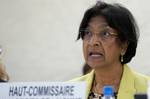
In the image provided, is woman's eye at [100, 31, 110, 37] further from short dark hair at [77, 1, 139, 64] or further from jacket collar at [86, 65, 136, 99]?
jacket collar at [86, 65, 136, 99]

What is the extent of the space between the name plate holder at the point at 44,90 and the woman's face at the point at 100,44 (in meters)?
0.23

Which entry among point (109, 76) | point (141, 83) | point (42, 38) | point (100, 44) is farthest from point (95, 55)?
point (42, 38)

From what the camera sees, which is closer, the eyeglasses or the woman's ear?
the eyeglasses

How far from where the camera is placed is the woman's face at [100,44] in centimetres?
157

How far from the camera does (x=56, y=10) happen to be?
4.12 m

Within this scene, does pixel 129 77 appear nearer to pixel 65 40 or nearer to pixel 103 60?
pixel 103 60

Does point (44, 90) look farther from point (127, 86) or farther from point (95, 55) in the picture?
point (127, 86)

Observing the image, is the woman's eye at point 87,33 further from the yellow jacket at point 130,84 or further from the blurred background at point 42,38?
the blurred background at point 42,38

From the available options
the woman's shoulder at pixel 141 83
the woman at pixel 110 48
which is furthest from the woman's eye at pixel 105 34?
the woman's shoulder at pixel 141 83

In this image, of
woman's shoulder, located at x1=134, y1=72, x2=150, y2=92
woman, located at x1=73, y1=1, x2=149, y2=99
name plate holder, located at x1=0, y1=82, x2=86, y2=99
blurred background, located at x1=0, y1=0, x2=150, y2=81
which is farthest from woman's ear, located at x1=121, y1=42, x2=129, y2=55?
blurred background, located at x1=0, y1=0, x2=150, y2=81

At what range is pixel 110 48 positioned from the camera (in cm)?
162

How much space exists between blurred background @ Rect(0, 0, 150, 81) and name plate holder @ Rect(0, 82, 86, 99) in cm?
249

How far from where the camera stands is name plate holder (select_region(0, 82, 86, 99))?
4.48 feet

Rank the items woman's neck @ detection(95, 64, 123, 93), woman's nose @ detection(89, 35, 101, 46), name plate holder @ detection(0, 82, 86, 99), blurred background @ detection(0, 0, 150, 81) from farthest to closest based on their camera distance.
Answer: blurred background @ detection(0, 0, 150, 81), woman's neck @ detection(95, 64, 123, 93), woman's nose @ detection(89, 35, 101, 46), name plate holder @ detection(0, 82, 86, 99)
